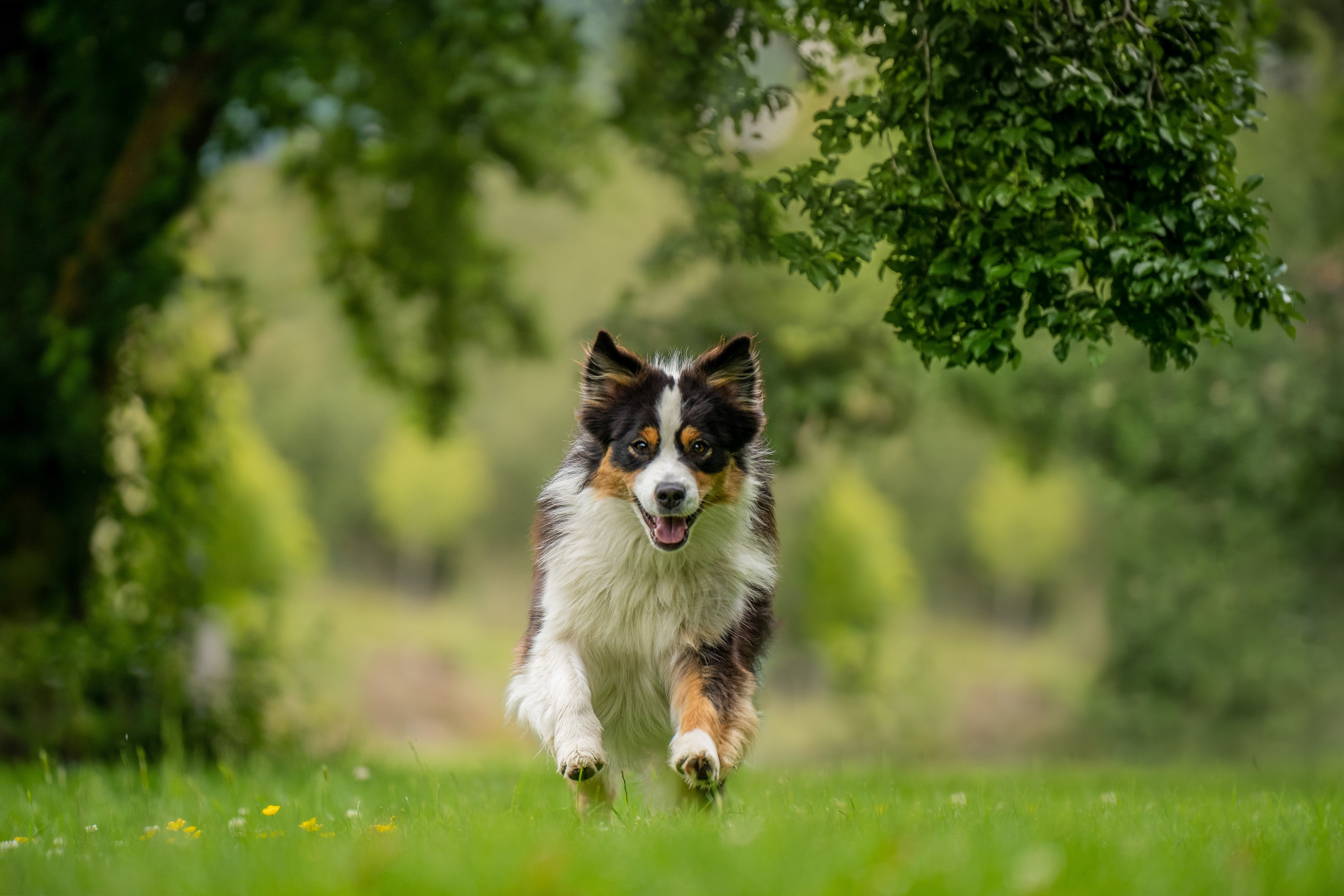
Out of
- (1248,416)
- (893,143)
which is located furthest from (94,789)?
(1248,416)

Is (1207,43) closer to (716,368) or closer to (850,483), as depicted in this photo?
(716,368)

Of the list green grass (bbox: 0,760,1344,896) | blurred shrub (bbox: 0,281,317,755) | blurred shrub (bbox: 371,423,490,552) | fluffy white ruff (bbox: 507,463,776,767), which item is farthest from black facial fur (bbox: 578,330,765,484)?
blurred shrub (bbox: 371,423,490,552)

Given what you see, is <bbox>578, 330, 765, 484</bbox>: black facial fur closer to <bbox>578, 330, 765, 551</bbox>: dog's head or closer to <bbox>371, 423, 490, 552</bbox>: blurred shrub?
<bbox>578, 330, 765, 551</bbox>: dog's head

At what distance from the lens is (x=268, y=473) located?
120 feet

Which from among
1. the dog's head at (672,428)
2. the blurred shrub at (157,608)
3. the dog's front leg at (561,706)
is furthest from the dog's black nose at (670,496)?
the blurred shrub at (157,608)

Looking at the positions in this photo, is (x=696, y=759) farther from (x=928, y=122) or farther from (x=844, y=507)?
(x=844, y=507)

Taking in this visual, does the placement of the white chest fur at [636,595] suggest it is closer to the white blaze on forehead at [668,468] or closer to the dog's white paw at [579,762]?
the white blaze on forehead at [668,468]

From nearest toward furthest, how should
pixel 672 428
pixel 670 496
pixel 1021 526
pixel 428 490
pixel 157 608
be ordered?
pixel 670 496 < pixel 672 428 < pixel 157 608 < pixel 1021 526 < pixel 428 490

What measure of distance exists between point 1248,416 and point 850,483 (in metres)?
23.7

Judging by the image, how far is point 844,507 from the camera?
3550 cm

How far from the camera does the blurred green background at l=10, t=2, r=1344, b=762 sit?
415 inches

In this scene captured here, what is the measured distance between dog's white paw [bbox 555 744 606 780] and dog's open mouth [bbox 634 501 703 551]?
841 mm

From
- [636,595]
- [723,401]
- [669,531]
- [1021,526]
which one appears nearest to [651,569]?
[636,595]

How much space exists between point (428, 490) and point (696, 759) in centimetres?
3816
